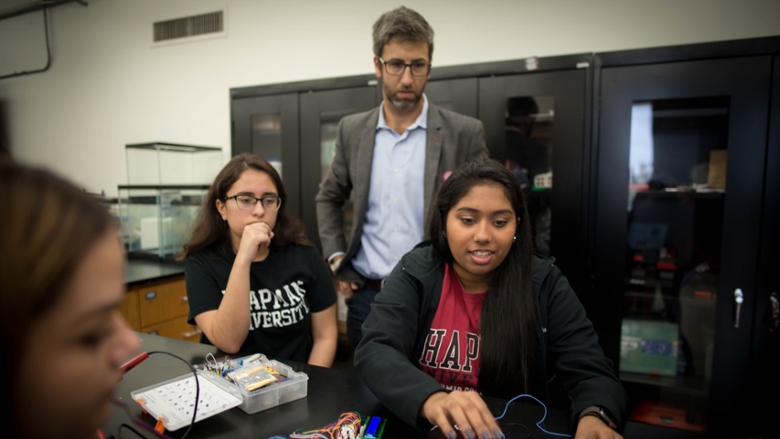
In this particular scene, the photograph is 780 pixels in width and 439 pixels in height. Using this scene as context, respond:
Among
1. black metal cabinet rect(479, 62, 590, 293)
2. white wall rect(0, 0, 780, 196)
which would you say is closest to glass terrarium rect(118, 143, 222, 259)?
white wall rect(0, 0, 780, 196)

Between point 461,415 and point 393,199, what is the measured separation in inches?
40.6

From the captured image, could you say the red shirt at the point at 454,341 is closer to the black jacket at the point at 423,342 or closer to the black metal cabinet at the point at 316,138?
the black jacket at the point at 423,342

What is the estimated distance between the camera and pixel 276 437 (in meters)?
0.77

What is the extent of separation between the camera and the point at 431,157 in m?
1.63

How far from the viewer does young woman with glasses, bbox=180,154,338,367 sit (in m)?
1.28

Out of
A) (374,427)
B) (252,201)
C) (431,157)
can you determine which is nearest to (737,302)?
(431,157)

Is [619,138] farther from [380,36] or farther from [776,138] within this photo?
[380,36]

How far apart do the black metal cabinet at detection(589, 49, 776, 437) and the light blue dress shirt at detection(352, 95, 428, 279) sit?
0.86 m

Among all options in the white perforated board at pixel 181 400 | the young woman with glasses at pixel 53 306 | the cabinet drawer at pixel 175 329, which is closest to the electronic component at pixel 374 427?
the white perforated board at pixel 181 400

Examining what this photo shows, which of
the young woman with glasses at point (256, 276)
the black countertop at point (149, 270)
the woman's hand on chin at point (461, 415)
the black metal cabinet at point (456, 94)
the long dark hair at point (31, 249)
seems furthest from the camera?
the black countertop at point (149, 270)

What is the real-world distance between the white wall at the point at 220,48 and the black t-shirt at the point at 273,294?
182 cm

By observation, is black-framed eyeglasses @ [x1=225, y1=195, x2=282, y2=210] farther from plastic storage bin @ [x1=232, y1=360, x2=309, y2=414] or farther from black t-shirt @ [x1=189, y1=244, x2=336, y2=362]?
plastic storage bin @ [x1=232, y1=360, x2=309, y2=414]

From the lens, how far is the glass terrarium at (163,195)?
2.96 m

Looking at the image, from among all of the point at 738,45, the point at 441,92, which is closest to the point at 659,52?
the point at 738,45
